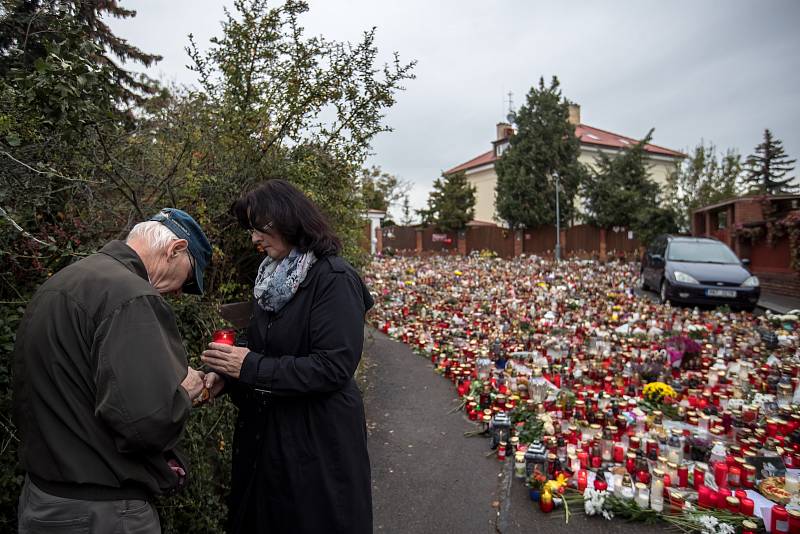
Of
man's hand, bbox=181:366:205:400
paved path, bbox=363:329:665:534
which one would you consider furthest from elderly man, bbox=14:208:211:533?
paved path, bbox=363:329:665:534

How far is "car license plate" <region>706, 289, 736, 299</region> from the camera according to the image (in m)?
9.30

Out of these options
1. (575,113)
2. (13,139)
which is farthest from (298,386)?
(575,113)

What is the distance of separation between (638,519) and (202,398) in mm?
2719

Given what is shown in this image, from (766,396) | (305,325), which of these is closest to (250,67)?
(305,325)

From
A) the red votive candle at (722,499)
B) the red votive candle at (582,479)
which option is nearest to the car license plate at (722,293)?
the red votive candle at (722,499)

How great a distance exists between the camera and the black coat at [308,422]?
1718 millimetres

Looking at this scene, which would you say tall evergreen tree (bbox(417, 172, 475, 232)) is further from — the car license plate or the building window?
the car license plate

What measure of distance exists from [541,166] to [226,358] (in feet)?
95.4

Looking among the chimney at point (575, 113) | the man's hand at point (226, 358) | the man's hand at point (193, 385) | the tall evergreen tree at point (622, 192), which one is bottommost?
the man's hand at point (193, 385)

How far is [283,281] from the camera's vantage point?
1834 mm

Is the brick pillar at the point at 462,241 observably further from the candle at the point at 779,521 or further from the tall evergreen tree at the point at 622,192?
the candle at the point at 779,521

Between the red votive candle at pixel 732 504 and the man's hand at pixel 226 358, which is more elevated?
the man's hand at pixel 226 358

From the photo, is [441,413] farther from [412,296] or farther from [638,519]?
[412,296]

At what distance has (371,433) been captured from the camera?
4.51 m
